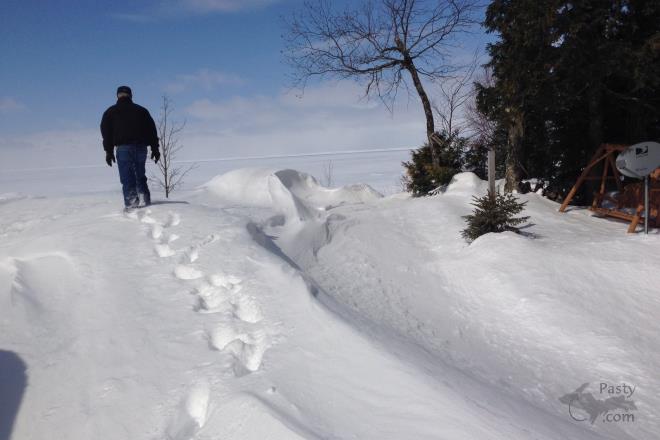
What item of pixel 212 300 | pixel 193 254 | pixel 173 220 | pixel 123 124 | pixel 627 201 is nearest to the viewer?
pixel 212 300

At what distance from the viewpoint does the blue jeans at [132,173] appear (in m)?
6.80

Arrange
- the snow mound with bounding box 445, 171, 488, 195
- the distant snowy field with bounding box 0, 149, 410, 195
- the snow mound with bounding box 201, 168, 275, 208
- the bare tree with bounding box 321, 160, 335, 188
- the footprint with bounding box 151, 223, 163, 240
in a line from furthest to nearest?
Answer: the distant snowy field with bounding box 0, 149, 410, 195
the bare tree with bounding box 321, 160, 335, 188
the snow mound with bounding box 201, 168, 275, 208
the snow mound with bounding box 445, 171, 488, 195
the footprint with bounding box 151, 223, 163, 240

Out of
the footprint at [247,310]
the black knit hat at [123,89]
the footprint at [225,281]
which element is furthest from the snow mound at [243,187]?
the footprint at [247,310]

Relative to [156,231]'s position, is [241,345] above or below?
below

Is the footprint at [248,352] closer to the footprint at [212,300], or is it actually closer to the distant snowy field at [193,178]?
the footprint at [212,300]

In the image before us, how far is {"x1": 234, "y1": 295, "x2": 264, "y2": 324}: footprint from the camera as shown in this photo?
3.94 metres

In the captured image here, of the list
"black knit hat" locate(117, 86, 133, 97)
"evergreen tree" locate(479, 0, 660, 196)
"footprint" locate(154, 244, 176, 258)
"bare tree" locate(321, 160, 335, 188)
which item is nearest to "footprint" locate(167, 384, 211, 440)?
"footprint" locate(154, 244, 176, 258)

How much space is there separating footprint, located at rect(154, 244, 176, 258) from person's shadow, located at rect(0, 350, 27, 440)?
1.83 metres

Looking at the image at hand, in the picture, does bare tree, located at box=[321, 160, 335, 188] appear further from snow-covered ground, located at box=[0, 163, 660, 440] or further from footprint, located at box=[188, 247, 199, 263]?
footprint, located at box=[188, 247, 199, 263]

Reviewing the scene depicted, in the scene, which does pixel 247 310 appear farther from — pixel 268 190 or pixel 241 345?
pixel 268 190

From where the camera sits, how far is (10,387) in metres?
3.20

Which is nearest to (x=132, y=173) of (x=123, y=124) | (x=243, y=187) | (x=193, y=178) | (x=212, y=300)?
(x=123, y=124)

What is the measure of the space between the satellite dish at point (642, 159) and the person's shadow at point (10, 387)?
790 centimetres

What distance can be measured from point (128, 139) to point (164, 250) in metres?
2.50
